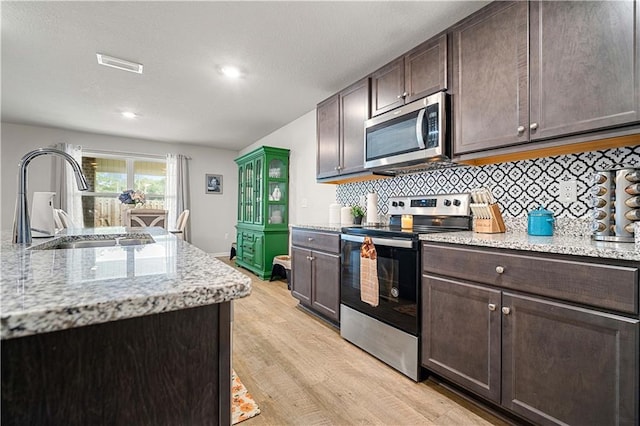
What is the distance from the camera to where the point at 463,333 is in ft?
5.31

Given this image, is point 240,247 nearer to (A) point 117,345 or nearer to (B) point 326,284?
(B) point 326,284

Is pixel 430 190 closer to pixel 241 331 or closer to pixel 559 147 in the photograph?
pixel 559 147

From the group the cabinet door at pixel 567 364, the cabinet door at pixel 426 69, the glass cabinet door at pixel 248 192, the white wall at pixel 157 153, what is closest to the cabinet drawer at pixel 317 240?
the cabinet door at pixel 426 69

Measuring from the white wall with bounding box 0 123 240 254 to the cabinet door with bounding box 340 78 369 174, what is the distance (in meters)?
4.52

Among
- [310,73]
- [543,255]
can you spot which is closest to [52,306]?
[543,255]

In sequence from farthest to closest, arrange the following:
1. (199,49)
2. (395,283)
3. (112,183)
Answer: (112,183) < (199,49) < (395,283)

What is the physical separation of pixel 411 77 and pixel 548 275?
1.65 meters

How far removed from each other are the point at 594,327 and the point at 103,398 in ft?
5.26

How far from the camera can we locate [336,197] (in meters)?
3.75

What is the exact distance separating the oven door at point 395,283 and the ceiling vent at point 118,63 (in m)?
2.57

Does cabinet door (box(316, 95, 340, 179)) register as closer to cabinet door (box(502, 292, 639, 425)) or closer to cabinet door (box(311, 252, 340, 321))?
cabinet door (box(311, 252, 340, 321))

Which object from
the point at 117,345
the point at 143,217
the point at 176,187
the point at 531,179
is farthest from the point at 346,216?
the point at 176,187

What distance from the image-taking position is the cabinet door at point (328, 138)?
3.09 metres

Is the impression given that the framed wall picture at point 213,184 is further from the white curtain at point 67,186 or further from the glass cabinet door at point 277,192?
the glass cabinet door at point 277,192
